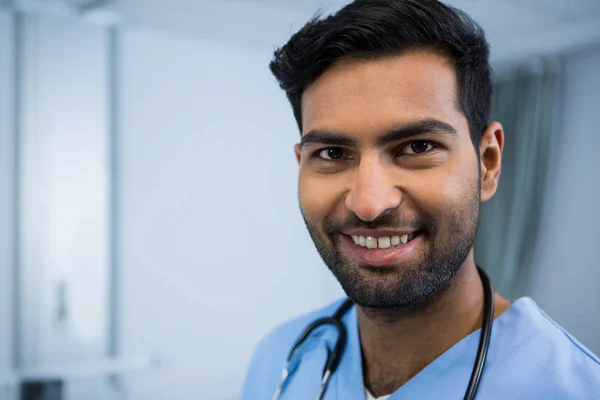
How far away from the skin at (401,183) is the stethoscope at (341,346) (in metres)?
0.04

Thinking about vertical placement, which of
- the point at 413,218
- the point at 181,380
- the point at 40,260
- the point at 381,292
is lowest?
the point at 181,380

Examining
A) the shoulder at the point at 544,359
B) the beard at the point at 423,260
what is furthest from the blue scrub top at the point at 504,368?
the beard at the point at 423,260

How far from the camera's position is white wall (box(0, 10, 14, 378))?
169cm

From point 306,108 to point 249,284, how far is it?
1648mm

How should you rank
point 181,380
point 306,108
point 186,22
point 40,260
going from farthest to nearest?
1. point 181,380
2. point 186,22
3. point 40,260
4. point 306,108

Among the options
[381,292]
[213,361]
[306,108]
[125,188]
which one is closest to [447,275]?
[381,292]

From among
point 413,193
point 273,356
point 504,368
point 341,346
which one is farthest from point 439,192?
point 273,356

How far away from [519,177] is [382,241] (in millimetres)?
1549

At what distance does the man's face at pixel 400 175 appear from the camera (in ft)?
2.20

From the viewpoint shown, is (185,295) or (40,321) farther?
(185,295)

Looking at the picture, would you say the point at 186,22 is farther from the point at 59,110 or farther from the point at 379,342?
the point at 379,342

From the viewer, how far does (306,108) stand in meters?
0.79

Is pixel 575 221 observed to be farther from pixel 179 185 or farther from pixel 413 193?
pixel 179 185

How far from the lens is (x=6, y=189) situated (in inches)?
67.2
